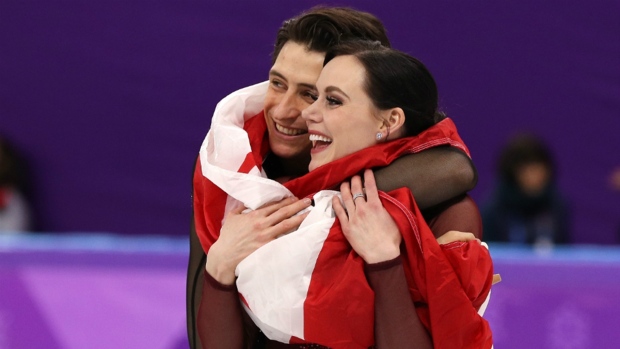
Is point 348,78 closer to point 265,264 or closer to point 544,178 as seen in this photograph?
point 265,264

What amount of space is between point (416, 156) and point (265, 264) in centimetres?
39

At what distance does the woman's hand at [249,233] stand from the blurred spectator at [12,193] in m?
3.14

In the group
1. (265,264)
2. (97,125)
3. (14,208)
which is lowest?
(14,208)

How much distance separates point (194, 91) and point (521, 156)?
172cm

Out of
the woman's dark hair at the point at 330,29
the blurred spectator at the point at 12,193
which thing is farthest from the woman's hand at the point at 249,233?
the blurred spectator at the point at 12,193

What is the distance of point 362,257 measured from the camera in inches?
72.8

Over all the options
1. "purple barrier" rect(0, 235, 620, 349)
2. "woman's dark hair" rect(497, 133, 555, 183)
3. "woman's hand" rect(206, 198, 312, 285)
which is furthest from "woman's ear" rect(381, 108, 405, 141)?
"woman's dark hair" rect(497, 133, 555, 183)

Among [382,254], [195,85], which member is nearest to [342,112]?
[382,254]

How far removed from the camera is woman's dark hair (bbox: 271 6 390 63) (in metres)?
2.20

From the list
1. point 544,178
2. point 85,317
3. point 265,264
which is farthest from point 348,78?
point 544,178

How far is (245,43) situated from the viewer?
191 inches

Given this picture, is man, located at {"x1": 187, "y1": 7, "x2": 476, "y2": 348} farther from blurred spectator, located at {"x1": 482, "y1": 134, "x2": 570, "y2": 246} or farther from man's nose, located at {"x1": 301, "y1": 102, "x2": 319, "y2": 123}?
blurred spectator, located at {"x1": 482, "y1": 134, "x2": 570, "y2": 246}

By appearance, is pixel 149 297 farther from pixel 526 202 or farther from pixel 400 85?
pixel 526 202

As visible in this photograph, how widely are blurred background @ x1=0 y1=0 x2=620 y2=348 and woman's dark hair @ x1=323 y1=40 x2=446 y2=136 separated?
80.1 inches
